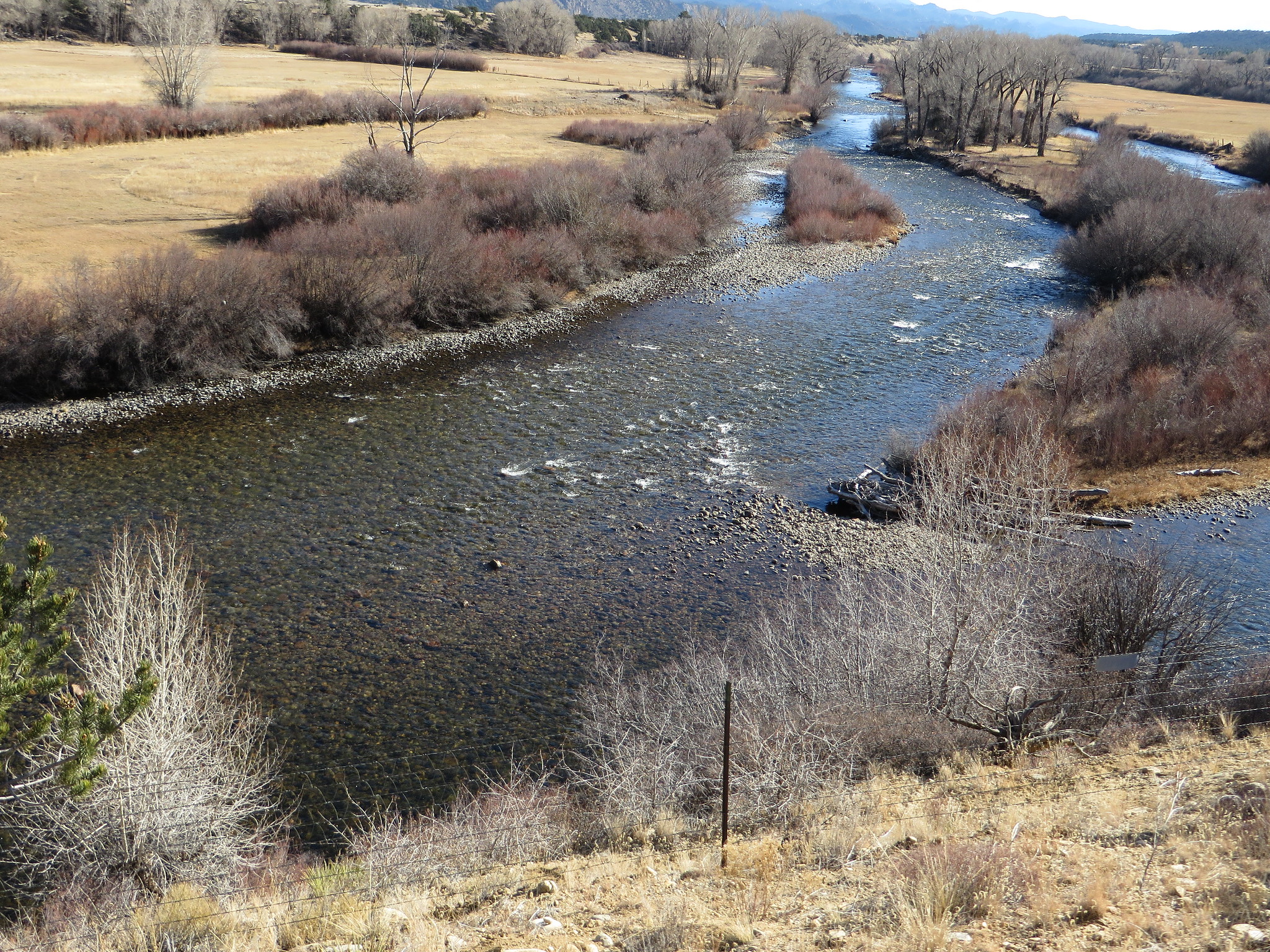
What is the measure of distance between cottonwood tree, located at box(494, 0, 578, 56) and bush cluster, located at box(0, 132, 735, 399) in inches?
2993

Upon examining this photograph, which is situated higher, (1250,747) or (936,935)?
(936,935)

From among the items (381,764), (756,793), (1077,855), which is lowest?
(381,764)

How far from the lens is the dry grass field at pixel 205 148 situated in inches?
1256

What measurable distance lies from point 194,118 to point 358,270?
30623mm

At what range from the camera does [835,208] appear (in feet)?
141

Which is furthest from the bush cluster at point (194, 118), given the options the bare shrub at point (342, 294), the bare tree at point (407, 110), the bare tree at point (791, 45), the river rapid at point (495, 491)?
the bare tree at point (791, 45)

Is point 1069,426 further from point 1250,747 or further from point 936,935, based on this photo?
point 936,935

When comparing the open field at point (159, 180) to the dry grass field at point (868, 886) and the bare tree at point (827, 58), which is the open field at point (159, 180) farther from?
the bare tree at point (827, 58)

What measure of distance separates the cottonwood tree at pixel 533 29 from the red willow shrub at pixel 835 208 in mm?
72453

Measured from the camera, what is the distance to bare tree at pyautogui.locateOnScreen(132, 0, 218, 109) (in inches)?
1982

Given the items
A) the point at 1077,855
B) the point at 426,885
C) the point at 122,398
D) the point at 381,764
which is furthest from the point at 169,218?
the point at 1077,855

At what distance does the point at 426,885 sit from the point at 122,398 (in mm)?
18182

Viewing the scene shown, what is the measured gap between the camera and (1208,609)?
1368cm

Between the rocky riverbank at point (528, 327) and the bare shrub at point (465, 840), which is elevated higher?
the rocky riverbank at point (528, 327)
